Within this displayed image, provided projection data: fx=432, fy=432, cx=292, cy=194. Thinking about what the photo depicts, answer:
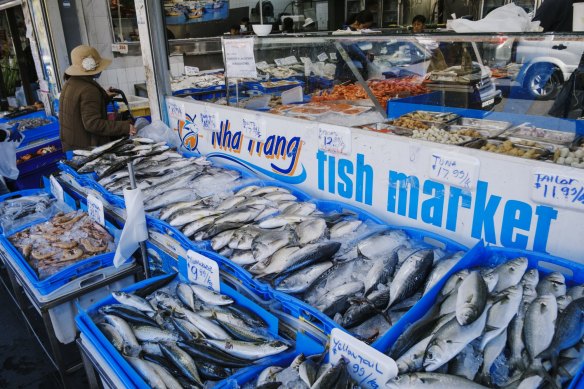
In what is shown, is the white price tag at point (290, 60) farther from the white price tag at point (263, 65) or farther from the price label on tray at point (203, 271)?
the price label on tray at point (203, 271)

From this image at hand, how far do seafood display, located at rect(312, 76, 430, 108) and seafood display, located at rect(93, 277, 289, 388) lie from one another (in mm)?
3092

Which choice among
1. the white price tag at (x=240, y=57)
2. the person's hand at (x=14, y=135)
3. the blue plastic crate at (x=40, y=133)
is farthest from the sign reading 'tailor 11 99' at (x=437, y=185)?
the blue plastic crate at (x=40, y=133)

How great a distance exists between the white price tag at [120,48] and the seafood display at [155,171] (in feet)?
14.6

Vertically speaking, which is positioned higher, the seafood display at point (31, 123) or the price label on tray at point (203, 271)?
the seafood display at point (31, 123)

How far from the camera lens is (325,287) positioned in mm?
2049

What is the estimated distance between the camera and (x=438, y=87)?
4.64 m

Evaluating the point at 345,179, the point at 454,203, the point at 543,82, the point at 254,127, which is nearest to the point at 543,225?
the point at 454,203

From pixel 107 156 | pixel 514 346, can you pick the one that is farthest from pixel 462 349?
pixel 107 156

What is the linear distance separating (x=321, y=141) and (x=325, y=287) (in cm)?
110

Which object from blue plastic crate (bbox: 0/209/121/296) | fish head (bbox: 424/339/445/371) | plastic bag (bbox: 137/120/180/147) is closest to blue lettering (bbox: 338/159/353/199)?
fish head (bbox: 424/339/445/371)

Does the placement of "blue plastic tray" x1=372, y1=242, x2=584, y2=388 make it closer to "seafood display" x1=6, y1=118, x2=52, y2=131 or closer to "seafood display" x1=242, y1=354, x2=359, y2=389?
"seafood display" x1=242, y1=354, x2=359, y2=389

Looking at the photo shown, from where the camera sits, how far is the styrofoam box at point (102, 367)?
73.2 inches

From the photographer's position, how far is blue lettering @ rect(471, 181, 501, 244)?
2.08 m

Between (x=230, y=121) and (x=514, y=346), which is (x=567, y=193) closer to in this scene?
(x=514, y=346)
